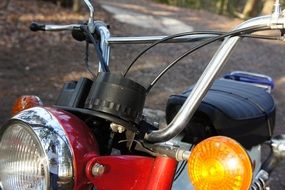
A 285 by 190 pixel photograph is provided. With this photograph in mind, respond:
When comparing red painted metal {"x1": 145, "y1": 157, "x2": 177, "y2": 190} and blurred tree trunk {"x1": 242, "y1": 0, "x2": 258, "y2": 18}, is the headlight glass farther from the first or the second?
blurred tree trunk {"x1": 242, "y1": 0, "x2": 258, "y2": 18}

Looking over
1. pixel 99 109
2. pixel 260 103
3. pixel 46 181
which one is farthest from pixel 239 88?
pixel 46 181

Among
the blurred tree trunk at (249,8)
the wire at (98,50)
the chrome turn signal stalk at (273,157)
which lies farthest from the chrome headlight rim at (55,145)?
the blurred tree trunk at (249,8)

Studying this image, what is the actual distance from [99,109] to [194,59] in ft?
21.5

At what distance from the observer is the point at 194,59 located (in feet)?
25.4

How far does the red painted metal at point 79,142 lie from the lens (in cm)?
124

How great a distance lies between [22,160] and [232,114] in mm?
1180

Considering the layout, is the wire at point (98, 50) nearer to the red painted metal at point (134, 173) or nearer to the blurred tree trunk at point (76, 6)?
the red painted metal at point (134, 173)

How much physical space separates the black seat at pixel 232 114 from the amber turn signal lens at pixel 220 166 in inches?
33.9

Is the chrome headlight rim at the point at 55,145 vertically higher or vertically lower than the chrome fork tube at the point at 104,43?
lower

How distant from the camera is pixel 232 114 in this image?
218cm

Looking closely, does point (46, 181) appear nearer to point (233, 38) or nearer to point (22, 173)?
point (22, 173)

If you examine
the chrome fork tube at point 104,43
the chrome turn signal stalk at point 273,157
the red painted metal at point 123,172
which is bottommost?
the chrome turn signal stalk at point 273,157

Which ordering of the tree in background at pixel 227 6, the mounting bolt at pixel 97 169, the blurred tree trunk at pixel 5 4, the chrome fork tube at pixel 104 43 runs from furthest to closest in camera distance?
1. the tree in background at pixel 227 6
2. the blurred tree trunk at pixel 5 4
3. the chrome fork tube at pixel 104 43
4. the mounting bolt at pixel 97 169

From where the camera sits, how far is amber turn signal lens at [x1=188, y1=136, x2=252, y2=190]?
1149 mm
